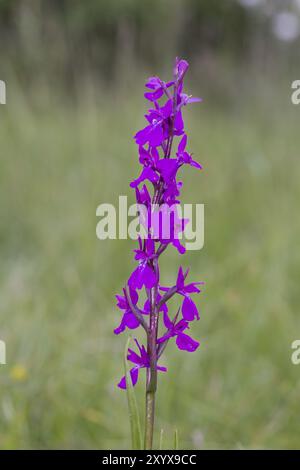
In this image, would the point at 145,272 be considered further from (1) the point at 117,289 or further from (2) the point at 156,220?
(1) the point at 117,289

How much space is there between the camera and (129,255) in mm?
4062

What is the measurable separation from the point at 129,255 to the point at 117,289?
0.42 meters

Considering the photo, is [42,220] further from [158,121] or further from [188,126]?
[158,121]

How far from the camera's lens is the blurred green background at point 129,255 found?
2.61m

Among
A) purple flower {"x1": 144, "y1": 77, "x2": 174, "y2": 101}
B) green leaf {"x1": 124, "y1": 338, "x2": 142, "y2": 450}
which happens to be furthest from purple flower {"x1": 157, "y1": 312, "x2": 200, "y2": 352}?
purple flower {"x1": 144, "y1": 77, "x2": 174, "y2": 101}

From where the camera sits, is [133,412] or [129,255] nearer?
[133,412]

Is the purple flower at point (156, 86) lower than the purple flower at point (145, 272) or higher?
higher

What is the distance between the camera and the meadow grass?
2.57 m

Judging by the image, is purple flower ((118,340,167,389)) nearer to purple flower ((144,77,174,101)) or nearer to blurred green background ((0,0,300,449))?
blurred green background ((0,0,300,449))

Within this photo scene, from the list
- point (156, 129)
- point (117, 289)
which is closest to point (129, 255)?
point (117, 289)

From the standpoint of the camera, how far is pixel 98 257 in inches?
151

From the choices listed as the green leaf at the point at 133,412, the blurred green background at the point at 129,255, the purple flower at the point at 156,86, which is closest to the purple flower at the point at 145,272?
the green leaf at the point at 133,412

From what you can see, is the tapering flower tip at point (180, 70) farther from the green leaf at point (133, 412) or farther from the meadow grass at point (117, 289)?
the meadow grass at point (117, 289)

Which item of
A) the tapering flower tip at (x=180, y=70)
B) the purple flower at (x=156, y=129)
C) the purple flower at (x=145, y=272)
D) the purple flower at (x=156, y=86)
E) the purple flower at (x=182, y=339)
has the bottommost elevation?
the purple flower at (x=182, y=339)
